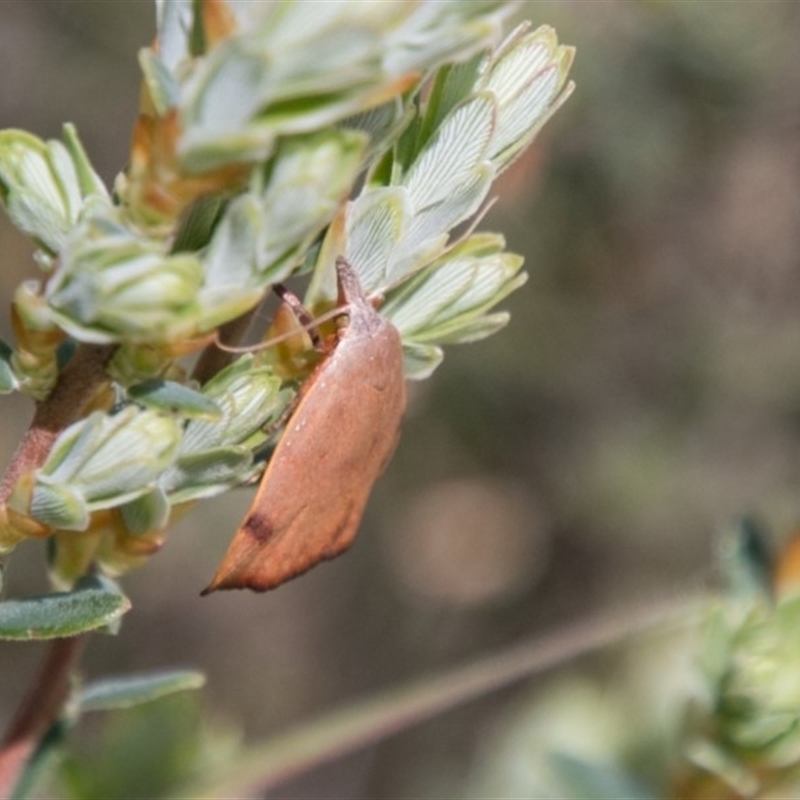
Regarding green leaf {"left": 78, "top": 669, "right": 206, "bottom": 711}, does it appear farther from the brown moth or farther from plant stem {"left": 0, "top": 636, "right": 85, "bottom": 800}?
the brown moth

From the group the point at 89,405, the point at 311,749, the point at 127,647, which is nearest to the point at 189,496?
the point at 89,405

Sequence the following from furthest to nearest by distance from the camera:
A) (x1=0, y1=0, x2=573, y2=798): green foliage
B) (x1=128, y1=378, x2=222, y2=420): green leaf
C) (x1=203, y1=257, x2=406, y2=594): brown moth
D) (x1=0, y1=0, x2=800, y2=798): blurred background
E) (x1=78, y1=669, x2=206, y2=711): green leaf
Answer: (x1=0, y1=0, x2=800, y2=798): blurred background < (x1=78, y1=669, x2=206, y2=711): green leaf < (x1=203, y1=257, x2=406, y2=594): brown moth < (x1=128, y1=378, x2=222, y2=420): green leaf < (x1=0, y1=0, x2=573, y2=798): green foliage

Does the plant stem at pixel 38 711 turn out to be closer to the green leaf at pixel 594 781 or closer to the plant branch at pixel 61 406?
the plant branch at pixel 61 406

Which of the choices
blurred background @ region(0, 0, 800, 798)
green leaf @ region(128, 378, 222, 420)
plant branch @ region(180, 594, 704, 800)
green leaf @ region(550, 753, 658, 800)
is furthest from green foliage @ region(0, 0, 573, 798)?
blurred background @ region(0, 0, 800, 798)

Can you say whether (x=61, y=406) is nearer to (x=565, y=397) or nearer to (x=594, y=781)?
(x=594, y=781)

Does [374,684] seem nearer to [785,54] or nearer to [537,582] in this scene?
[537,582]
